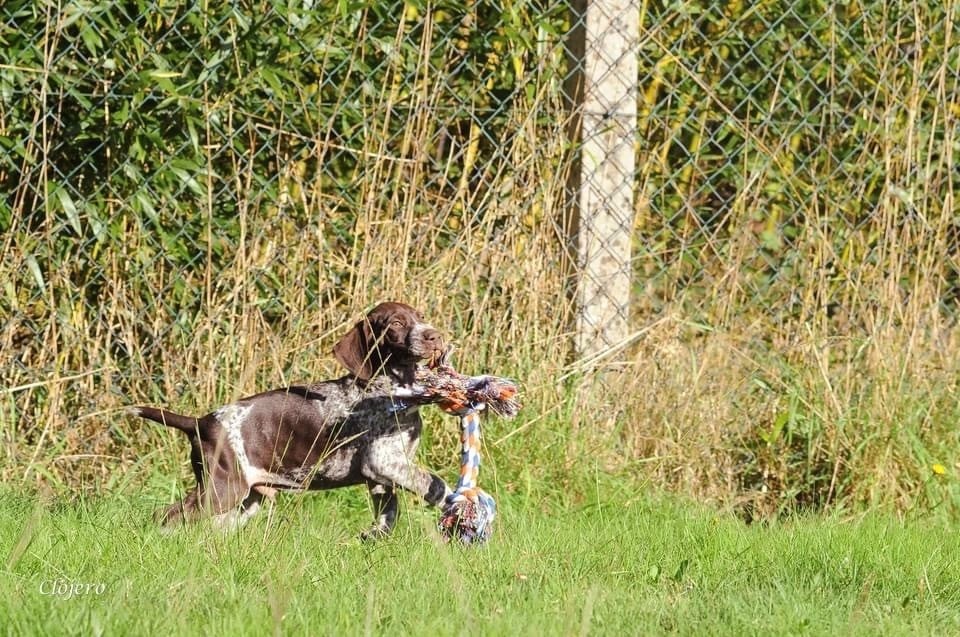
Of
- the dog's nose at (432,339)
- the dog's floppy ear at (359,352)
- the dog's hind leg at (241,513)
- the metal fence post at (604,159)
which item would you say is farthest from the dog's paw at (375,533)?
the metal fence post at (604,159)

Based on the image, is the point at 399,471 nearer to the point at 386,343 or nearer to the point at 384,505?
the point at 384,505

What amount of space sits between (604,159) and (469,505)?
2021mm

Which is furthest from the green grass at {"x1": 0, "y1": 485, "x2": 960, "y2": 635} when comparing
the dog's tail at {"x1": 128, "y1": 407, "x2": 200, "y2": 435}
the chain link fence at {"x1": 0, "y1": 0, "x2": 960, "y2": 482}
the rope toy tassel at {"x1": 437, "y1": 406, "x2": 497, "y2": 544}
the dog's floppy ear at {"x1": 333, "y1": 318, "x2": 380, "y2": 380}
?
the chain link fence at {"x1": 0, "y1": 0, "x2": 960, "y2": 482}

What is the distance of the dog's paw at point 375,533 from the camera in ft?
13.6

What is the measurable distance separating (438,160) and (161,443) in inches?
67.0

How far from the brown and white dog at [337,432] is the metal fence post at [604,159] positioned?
49.2 inches

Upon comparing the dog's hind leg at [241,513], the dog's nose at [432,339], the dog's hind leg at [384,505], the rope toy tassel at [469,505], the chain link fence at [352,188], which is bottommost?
the dog's hind leg at [241,513]

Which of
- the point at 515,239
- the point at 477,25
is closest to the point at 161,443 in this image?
the point at 515,239

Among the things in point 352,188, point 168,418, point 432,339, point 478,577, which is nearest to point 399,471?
point 432,339

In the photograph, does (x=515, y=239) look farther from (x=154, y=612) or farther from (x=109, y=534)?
(x=154, y=612)

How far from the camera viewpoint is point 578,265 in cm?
556

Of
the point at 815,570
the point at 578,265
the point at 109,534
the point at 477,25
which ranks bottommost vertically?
the point at 109,534

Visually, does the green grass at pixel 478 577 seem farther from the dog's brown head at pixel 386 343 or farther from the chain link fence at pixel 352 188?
the chain link fence at pixel 352 188

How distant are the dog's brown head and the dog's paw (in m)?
0.50
